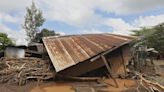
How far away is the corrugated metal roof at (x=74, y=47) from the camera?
10227 millimetres

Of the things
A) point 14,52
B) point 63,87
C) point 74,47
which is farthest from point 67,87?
point 14,52

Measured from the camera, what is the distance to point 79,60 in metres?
10.1

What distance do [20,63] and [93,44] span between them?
3283 millimetres

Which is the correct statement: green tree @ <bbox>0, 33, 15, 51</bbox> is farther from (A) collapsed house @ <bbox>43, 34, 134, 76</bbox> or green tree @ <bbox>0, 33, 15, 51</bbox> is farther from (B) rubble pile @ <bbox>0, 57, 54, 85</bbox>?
(B) rubble pile @ <bbox>0, 57, 54, 85</bbox>

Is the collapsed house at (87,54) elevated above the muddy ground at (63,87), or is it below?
above

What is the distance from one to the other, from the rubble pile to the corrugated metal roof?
592 mm

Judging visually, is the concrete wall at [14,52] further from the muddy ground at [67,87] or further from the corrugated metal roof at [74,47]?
the muddy ground at [67,87]

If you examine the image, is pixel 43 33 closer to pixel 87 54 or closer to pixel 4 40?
pixel 4 40

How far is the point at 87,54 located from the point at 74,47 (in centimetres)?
137

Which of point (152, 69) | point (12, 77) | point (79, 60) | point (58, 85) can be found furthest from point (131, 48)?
point (12, 77)

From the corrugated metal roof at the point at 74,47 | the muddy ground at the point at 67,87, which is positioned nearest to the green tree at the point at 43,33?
the corrugated metal roof at the point at 74,47

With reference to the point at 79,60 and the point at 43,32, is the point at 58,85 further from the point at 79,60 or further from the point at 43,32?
the point at 43,32

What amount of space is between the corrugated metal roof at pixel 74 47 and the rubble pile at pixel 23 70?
592 millimetres

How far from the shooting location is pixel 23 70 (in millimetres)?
10383
